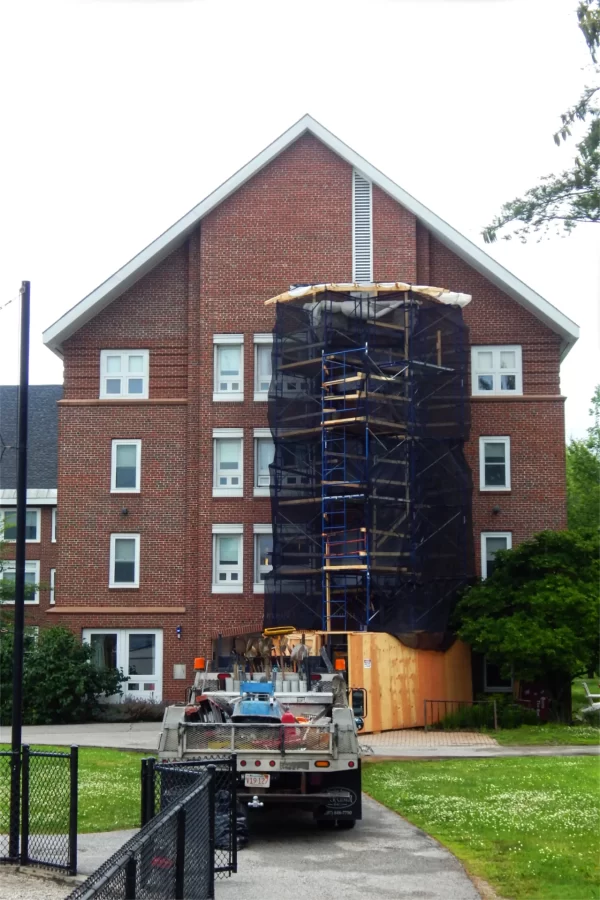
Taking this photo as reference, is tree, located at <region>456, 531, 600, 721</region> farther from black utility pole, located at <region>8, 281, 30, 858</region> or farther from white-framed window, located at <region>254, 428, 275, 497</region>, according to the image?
black utility pole, located at <region>8, 281, 30, 858</region>

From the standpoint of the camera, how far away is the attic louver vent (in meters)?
38.3

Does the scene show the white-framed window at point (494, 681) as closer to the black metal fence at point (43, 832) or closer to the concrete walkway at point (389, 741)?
the concrete walkway at point (389, 741)

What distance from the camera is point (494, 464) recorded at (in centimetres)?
3853

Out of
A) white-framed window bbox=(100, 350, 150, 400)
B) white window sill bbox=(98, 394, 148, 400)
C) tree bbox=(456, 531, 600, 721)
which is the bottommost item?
tree bbox=(456, 531, 600, 721)

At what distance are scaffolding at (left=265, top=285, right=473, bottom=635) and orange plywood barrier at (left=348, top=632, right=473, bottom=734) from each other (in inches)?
41.0

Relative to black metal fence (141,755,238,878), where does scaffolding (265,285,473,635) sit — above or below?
above

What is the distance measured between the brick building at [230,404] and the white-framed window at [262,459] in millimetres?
69

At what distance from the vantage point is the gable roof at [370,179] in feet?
124

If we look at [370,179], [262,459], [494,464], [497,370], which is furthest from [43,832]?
[370,179]

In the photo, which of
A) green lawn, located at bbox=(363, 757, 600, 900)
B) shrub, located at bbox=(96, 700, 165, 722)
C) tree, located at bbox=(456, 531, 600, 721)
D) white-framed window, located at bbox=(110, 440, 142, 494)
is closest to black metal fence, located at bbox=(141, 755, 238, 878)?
green lawn, located at bbox=(363, 757, 600, 900)

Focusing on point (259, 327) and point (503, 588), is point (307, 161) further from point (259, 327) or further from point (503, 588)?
point (503, 588)

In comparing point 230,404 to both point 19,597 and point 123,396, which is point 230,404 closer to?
point 123,396

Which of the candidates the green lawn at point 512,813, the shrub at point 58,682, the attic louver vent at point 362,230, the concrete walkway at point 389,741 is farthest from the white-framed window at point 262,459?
the green lawn at point 512,813

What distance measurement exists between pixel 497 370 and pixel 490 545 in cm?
545
